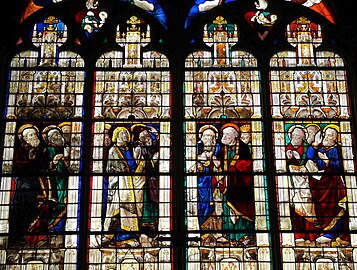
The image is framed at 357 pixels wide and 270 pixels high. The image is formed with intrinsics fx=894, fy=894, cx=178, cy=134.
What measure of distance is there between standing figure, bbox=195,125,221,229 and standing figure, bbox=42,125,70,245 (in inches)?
67.3

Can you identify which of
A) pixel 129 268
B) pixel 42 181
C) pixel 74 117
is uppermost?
pixel 74 117

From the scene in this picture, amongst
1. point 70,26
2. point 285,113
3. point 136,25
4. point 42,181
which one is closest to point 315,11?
point 285,113

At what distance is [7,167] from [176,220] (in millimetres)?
2316

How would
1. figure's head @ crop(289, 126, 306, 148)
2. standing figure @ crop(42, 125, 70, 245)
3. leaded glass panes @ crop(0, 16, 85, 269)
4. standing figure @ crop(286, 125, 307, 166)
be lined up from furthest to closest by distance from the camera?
figure's head @ crop(289, 126, 306, 148), standing figure @ crop(286, 125, 307, 166), standing figure @ crop(42, 125, 70, 245), leaded glass panes @ crop(0, 16, 85, 269)

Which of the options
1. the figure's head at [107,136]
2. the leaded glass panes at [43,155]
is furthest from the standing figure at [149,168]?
the leaded glass panes at [43,155]

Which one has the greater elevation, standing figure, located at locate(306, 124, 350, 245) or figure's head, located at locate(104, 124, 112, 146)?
figure's head, located at locate(104, 124, 112, 146)

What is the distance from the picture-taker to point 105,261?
11.0 m

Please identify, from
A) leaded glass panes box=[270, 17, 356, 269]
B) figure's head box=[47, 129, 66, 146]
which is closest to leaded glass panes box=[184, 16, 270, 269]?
leaded glass panes box=[270, 17, 356, 269]

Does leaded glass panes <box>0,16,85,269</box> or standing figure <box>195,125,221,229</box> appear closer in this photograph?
leaded glass panes <box>0,16,85,269</box>

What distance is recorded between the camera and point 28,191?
11.4m

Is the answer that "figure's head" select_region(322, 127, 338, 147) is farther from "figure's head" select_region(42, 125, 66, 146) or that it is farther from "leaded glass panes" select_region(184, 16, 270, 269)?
"figure's head" select_region(42, 125, 66, 146)

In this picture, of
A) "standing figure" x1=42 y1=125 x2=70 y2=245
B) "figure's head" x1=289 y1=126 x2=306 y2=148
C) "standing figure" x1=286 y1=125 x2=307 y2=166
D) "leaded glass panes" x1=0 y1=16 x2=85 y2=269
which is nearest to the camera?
"leaded glass panes" x1=0 y1=16 x2=85 y2=269

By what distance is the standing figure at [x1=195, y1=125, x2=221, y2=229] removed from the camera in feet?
37.2

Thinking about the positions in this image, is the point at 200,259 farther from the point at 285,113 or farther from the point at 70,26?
the point at 70,26
